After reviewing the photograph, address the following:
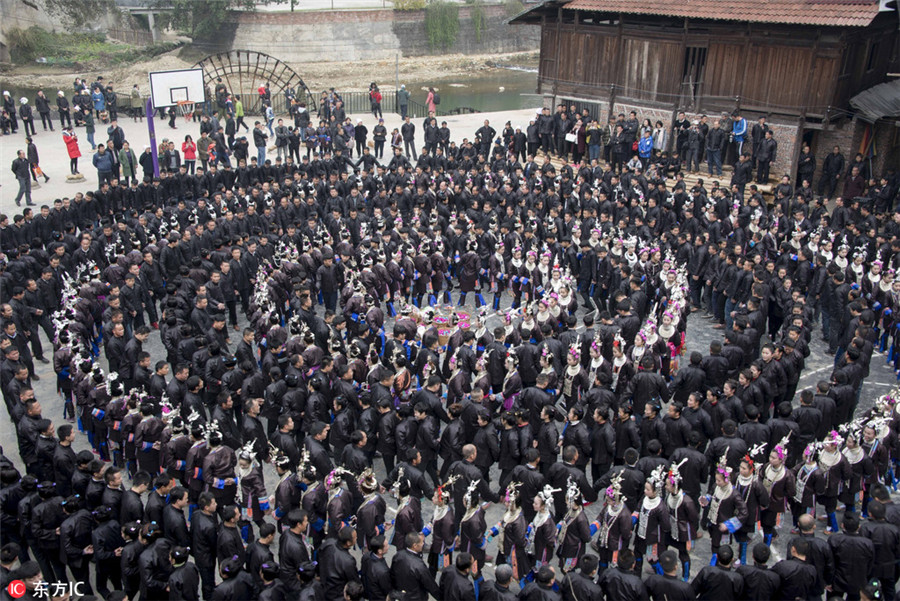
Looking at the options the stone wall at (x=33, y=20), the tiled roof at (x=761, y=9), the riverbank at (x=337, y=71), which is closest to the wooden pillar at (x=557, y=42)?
the tiled roof at (x=761, y=9)

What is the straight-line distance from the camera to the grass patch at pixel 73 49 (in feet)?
161

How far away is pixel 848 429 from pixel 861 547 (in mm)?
2644

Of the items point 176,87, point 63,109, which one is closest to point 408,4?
point 63,109

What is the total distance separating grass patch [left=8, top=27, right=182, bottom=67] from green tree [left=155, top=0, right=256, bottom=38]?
1713mm

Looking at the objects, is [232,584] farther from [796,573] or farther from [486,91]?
[486,91]

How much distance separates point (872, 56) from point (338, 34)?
3903 centimetres

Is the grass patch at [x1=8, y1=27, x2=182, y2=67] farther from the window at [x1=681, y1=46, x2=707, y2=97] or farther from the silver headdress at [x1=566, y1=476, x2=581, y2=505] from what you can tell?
the silver headdress at [x1=566, y1=476, x2=581, y2=505]

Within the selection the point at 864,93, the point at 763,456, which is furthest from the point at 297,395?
the point at 864,93

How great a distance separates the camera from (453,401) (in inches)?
447

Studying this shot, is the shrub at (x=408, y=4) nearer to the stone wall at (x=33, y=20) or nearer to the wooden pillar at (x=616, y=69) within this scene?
the stone wall at (x=33, y=20)

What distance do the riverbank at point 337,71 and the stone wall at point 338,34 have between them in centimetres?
88

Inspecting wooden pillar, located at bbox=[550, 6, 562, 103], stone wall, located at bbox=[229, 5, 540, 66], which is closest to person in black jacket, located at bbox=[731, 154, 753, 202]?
wooden pillar, located at bbox=[550, 6, 562, 103]

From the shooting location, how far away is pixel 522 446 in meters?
9.84

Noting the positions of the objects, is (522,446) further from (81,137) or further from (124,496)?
(81,137)
